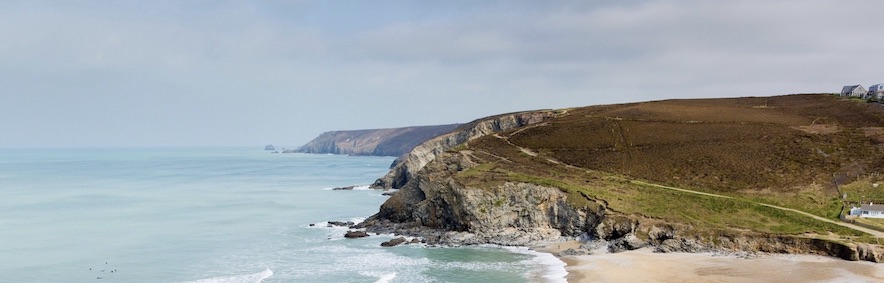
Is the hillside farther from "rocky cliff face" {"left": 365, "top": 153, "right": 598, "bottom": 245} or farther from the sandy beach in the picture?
the sandy beach

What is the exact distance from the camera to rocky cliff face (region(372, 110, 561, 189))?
376ft

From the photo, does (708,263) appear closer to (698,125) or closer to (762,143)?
(762,143)

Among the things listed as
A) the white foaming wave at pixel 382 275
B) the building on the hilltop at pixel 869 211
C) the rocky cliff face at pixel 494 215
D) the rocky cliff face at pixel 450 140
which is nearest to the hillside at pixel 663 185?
the rocky cliff face at pixel 494 215

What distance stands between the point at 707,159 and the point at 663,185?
10.4 metres

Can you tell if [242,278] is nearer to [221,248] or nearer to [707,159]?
[221,248]

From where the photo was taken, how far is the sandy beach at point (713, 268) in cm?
4809

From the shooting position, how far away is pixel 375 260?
58219 mm

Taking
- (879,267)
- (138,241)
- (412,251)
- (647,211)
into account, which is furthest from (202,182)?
(879,267)

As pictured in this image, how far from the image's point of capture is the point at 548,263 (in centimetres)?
5559

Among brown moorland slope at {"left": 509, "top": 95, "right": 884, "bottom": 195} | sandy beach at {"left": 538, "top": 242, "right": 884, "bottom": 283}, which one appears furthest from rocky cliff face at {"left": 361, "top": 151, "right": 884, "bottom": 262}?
brown moorland slope at {"left": 509, "top": 95, "right": 884, "bottom": 195}

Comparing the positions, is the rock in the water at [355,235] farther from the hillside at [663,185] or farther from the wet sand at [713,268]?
the wet sand at [713,268]

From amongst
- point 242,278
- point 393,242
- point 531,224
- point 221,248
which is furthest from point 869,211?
point 221,248

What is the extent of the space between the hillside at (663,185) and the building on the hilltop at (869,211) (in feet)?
5.67

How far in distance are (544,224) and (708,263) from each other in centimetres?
1871
